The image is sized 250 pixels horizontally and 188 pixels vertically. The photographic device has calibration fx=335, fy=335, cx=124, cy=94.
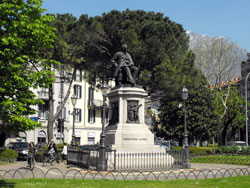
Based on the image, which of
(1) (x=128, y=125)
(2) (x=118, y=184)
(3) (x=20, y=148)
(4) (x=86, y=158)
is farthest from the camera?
(3) (x=20, y=148)

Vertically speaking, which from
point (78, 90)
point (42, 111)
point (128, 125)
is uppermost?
point (78, 90)

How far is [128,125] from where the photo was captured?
18.0 metres

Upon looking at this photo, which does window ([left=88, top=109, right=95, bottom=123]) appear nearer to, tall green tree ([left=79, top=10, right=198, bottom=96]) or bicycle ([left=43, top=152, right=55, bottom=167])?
tall green tree ([left=79, top=10, right=198, bottom=96])

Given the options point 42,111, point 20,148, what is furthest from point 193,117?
point 42,111

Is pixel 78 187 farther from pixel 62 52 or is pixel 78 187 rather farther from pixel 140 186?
pixel 62 52

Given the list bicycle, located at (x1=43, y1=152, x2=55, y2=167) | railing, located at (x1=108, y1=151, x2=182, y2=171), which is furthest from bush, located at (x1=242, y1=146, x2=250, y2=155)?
bicycle, located at (x1=43, y1=152, x2=55, y2=167)

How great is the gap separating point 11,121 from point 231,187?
8595mm

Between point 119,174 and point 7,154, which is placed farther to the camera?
point 7,154

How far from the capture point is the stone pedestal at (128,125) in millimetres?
17531

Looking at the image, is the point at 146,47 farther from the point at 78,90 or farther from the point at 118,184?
the point at 78,90

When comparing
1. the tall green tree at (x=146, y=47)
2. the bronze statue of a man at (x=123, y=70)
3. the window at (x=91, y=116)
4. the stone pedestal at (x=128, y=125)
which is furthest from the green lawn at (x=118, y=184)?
the window at (x=91, y=116)

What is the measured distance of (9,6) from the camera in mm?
14133

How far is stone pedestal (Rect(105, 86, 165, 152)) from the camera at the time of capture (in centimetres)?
1753

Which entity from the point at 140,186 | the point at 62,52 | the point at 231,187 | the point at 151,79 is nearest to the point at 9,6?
the point at 140,186
